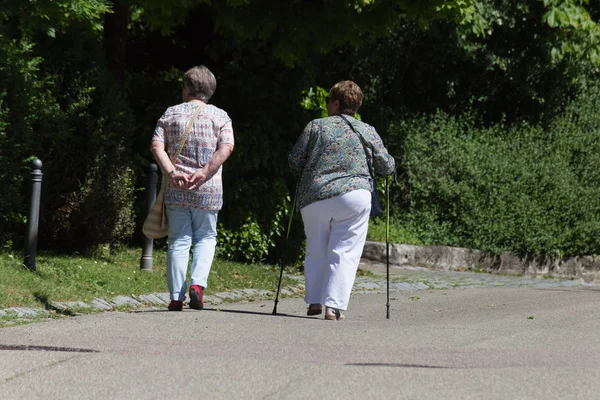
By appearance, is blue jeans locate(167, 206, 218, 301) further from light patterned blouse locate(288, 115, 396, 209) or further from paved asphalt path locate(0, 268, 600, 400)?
light patterned blouse locate(288, 115, 396, 209)

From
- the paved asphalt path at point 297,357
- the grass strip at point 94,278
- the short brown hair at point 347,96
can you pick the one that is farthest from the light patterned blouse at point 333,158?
the grass strip at point 94,278

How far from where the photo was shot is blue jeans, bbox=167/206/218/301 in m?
8.94

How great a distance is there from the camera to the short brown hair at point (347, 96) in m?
9.17

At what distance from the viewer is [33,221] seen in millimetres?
10250

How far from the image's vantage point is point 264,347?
681cm

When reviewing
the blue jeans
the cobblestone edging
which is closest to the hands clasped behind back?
the blue jeans

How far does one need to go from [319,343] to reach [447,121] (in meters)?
14.8

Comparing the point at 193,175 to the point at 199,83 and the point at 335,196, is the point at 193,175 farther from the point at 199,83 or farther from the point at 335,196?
the point at 335,196

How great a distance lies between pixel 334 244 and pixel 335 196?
0.40 m

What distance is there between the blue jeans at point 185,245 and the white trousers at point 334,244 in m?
0.80

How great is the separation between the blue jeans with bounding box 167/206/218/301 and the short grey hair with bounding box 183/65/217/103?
36.7 inches

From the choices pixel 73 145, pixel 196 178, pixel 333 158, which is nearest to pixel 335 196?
pixel 333 158

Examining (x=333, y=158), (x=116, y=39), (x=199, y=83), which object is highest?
(x=116, y=39)

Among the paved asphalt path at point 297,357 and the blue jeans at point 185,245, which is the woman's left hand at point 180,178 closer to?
the blue jeans at point 185,245
